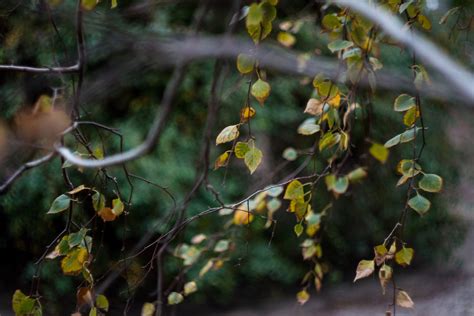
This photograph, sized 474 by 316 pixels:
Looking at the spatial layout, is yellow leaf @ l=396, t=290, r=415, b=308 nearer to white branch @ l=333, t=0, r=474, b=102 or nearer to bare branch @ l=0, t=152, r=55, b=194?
white branch @ l=333, t=0, r=474, b=102

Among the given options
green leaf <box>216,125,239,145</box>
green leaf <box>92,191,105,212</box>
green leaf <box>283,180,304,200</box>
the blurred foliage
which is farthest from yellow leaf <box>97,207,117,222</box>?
the blurred foliage

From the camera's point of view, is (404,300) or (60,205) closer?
(60,205)

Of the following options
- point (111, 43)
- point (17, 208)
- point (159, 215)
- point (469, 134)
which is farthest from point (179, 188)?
point (469, 134)

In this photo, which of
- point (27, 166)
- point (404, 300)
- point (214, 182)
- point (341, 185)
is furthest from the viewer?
point (214, 182)

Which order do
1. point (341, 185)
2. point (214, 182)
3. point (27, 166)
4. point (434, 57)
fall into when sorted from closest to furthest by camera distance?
1. point (434, 57)
2. point (27, 166)
3. point (341, 185)
4. point (214, 182)

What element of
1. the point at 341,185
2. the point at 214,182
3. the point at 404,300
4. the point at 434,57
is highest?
the point at 434,57

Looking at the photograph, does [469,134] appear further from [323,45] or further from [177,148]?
[177,148]

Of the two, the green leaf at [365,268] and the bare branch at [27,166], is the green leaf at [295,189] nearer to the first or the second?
the green leaf at [365,268]

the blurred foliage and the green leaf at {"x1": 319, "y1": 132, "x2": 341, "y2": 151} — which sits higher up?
the green leaf at {"x1": 319, "y1": 132, "x2": 341, "y2": 151}

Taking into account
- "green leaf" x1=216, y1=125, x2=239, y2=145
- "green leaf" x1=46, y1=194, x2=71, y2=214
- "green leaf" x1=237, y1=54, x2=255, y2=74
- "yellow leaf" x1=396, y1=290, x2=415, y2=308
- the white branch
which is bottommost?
"yellow leaf" x1=396, y1=290, x2=415, y2=308

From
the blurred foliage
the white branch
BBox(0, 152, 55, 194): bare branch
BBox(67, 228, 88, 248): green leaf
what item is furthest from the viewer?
the blurred foliage

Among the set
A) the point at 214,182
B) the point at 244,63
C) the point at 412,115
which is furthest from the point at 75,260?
the point at 214,182

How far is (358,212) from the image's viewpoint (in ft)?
10.1

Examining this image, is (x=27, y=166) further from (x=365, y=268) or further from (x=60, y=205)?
(x=365, y=268)
